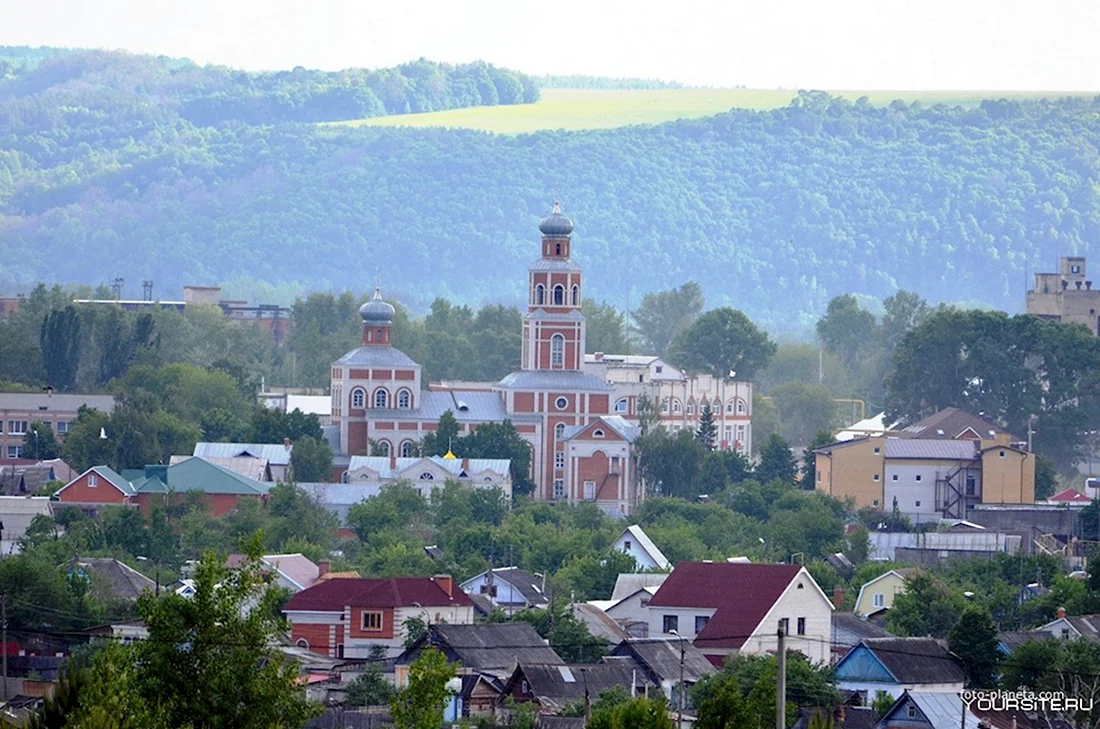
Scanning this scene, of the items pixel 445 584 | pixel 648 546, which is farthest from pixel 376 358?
pixel 445 584

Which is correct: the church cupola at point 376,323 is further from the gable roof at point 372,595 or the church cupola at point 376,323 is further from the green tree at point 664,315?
the green tree at point 664,315

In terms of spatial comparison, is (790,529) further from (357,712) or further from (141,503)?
(357,712)

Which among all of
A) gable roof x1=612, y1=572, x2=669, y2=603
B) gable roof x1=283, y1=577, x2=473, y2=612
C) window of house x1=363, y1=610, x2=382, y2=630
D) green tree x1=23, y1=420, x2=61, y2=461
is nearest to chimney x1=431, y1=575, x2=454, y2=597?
gable roof x1=283, y1=577, x2=473, y2=612

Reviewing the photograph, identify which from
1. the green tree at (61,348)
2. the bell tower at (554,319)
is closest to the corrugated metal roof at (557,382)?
the bell tower at (554,319)

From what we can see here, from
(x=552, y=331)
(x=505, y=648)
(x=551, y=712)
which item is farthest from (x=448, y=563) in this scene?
(x=552, y=331)

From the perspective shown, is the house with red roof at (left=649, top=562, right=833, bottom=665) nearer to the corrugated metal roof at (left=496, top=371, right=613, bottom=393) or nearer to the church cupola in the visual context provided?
the corrugated metal roof at (left=496, top=371, right=613, bottom=393)
